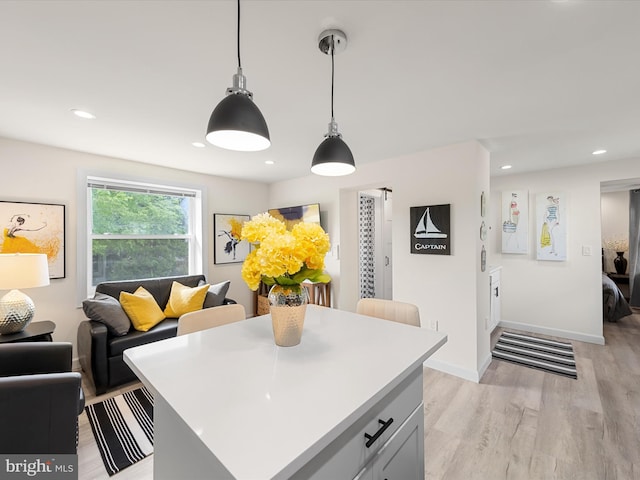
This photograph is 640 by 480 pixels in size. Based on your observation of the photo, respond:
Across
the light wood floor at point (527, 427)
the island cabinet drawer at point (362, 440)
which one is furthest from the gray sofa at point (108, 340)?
the island cabinet drawer at point (362, 440)

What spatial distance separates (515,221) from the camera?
13.1ft

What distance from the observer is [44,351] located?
5.69 ft

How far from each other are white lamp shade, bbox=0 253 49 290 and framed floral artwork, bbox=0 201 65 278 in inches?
22.6

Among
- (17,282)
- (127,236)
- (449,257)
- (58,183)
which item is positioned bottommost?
(17,282)

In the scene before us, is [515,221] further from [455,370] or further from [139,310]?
[139,310]

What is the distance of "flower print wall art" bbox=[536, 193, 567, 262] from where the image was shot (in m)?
3.65

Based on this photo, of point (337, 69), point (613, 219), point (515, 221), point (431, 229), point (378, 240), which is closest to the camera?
point (337, 69)

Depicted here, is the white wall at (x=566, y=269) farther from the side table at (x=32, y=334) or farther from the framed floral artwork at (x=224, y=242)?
the side table at (x=32, y=334)

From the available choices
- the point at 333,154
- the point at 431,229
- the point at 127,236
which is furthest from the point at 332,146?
the point at 127,236

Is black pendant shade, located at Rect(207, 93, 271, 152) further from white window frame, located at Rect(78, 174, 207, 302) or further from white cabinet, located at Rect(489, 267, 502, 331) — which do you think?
white cabinet, located at Rect(489, 267, 502, 331)

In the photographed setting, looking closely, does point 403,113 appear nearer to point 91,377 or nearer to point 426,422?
point 426,422

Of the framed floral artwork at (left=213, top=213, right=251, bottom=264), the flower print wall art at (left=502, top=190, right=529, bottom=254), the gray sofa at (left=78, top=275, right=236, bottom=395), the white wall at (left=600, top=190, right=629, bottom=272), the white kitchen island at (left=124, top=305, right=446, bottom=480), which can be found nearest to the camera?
the white kitchen island at (left=124, top=305, right=446, bottom=480)

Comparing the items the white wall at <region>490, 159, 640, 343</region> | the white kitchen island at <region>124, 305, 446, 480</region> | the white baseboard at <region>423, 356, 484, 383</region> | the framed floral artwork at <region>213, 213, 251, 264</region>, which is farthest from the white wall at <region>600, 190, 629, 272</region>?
the framed floral artwork at <region>213, 213, 251, 264</region>

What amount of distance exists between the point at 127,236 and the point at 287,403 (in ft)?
11.6
